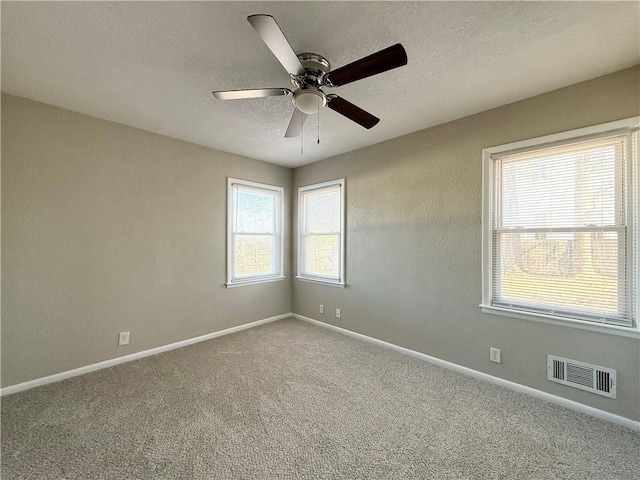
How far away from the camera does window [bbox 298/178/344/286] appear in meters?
3.88

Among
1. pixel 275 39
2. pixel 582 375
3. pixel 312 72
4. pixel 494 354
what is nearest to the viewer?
pixel 275 39

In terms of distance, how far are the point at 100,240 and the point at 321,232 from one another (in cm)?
267

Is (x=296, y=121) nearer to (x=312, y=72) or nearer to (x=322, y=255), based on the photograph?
(x=312, y=72)

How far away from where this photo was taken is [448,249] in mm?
2779

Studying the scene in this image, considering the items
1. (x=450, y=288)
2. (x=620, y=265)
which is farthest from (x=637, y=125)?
(x=450, y=288)

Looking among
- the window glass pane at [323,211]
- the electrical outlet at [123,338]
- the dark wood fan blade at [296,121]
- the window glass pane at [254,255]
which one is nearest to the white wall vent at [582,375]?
the window glass pane at [323,211]

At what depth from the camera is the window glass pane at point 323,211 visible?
3950mm

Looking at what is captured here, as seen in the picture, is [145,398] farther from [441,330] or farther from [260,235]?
[441,330]

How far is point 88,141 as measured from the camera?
264 cm

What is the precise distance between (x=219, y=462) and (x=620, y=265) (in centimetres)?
303

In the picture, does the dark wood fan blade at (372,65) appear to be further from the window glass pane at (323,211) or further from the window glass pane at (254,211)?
the window glass pane at (254,211)

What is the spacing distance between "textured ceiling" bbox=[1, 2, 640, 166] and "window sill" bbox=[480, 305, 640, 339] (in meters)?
Answer: 1.86

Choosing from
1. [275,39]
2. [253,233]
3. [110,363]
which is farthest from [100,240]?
[275,39]

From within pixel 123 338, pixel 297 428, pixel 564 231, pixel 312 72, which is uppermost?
pixel 312 72
